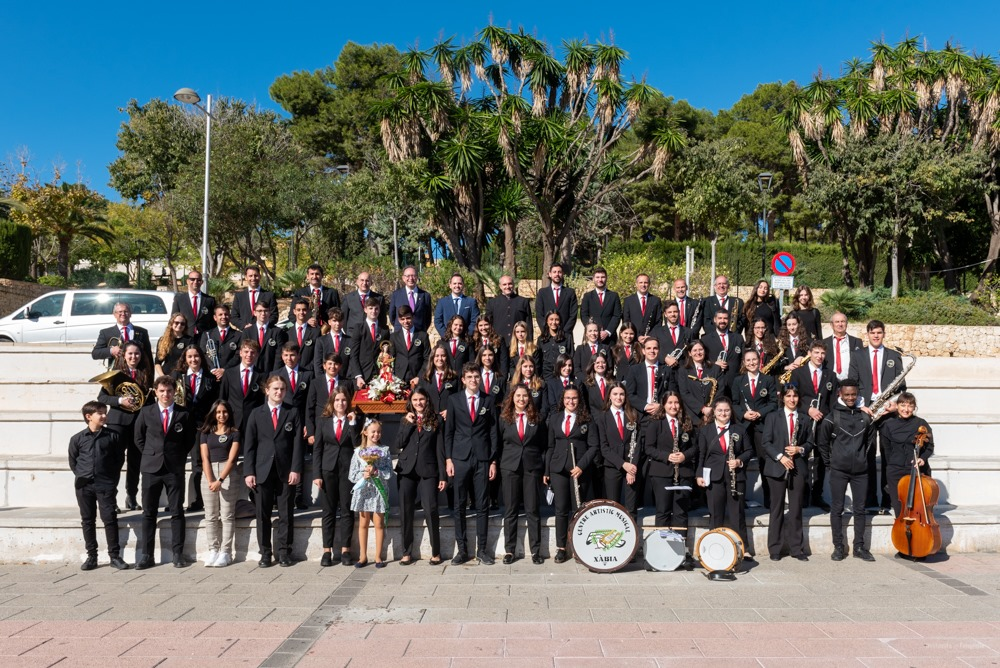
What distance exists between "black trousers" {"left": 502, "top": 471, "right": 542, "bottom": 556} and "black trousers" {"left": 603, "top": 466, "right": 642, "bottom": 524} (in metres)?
0.67

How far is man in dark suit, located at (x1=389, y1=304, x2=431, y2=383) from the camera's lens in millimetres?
8734

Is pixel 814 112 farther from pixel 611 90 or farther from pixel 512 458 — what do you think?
pixel 512 458

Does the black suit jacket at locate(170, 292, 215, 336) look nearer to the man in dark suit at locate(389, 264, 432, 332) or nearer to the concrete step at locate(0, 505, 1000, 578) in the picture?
the man in dark suit at locate(389, 264, 432, 332)

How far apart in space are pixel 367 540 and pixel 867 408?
17.2 ft

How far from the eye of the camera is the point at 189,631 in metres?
5.50

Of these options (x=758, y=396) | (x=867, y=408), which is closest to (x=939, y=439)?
(x=867, y=408)

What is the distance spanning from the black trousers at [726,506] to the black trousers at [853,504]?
0.89 meters

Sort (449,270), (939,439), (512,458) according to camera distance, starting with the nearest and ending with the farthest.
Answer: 1. (512,458)
2. (939,439)
3. (449,270)

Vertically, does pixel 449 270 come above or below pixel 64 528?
above

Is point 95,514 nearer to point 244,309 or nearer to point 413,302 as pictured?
point 244,309

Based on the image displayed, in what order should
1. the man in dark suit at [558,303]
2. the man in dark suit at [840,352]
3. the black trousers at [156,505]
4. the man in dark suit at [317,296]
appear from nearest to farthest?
the black trousers at [156,505]
the man in dark suit at [840,352]
the man in dark suit at [317,296]
the man in dark suit at [558,303]

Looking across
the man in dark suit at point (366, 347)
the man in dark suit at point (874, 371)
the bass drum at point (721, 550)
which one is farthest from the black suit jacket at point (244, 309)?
the man in dark suit at point (874, 371)

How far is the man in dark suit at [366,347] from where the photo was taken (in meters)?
8.82

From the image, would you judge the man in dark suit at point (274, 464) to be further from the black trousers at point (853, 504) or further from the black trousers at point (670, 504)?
the black trousers at point (853, 504)
